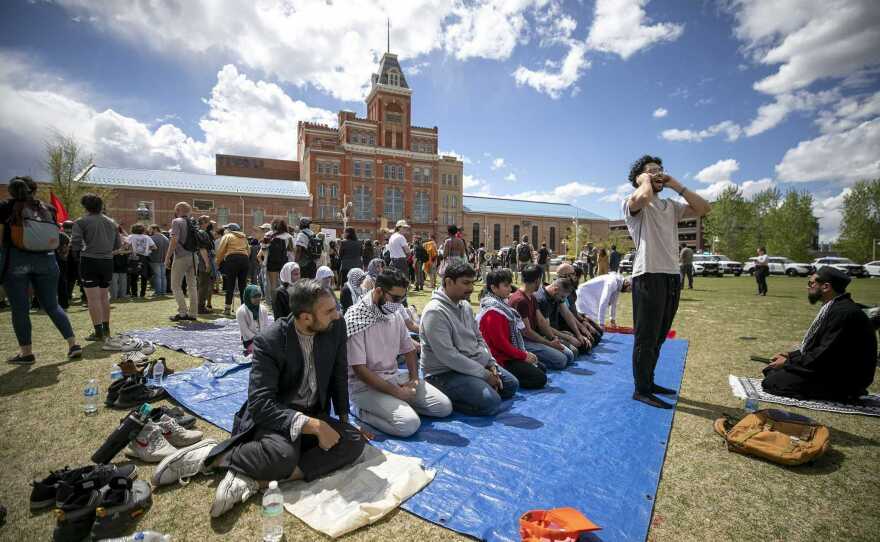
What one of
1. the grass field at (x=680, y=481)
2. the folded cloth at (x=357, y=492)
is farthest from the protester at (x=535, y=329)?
the folded cloth at (x=357, y=492)

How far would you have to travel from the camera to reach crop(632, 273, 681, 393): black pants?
153 inches

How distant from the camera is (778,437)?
2986mm

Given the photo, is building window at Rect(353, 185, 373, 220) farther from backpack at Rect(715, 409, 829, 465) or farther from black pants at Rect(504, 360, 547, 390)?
backpack at Rect(715, 409, 829, 465)

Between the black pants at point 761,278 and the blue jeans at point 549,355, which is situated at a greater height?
the black pants at point 761,278

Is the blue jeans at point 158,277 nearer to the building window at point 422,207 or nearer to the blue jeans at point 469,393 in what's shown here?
the blue jeans at point 469,393

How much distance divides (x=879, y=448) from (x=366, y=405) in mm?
4314

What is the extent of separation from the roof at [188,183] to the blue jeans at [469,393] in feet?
140

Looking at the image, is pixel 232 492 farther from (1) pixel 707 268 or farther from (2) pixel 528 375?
(1) pixel 707 268

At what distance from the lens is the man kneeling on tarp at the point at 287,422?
2.45 metres

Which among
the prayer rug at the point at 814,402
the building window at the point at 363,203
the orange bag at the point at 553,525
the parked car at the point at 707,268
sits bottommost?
the prayer rug at the point at 814,402

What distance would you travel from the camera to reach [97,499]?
2150 millimetres

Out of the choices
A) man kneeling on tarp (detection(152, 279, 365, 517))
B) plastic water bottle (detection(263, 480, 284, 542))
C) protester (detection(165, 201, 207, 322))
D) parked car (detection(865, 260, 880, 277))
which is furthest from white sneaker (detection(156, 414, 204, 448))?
parked car (detection(865, 260, 880, 277))

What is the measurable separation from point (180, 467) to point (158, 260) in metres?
11.4

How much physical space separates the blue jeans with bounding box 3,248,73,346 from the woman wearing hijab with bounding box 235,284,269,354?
228 centimetres
